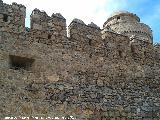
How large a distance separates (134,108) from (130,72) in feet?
3.62

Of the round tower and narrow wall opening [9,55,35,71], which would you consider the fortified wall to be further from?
the round tower

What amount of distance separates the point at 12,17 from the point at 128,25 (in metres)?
6.05

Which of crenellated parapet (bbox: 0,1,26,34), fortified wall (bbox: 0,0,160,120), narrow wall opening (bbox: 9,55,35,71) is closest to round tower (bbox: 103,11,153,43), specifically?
fortified wall (bbox: 0,0,160,120)

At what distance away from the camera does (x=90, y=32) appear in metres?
9.73

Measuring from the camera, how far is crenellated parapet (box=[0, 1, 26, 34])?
28.3 feet

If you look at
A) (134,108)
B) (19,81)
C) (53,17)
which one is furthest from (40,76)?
(134,108)

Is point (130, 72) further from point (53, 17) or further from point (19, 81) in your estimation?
point (19, 81)

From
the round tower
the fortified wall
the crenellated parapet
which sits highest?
the round tower

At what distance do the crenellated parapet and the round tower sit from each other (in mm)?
5060

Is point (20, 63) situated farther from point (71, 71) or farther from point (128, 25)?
point (128, 25)

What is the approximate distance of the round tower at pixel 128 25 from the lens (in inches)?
528

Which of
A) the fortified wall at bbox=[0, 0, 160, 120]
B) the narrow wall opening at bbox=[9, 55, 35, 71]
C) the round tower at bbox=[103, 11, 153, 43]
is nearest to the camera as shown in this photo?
the fortified wall at bbox=[0, 0, 160, 120]

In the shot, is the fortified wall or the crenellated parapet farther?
the crenellated parapet

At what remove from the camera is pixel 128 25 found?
13641mm
